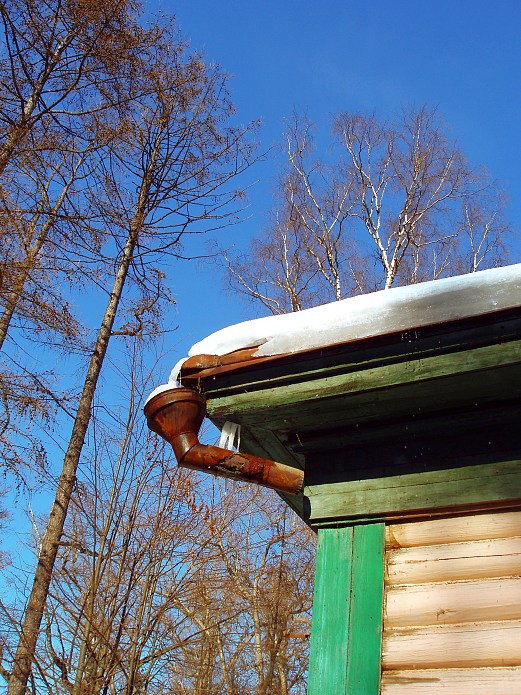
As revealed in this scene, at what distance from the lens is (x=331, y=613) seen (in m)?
2.33

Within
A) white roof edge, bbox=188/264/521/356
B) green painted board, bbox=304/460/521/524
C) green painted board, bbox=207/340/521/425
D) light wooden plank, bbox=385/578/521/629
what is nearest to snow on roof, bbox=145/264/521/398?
white roof edge, bbox=188/264/521/356

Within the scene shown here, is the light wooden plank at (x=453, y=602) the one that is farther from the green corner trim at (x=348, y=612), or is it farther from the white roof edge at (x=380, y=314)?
the white roof edge at (x=380, y=314)

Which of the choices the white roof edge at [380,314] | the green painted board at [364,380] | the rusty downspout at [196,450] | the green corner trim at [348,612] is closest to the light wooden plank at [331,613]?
the green corner trim at [348,612]

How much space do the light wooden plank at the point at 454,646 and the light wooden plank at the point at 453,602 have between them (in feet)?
0.08

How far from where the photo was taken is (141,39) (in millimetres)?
8078

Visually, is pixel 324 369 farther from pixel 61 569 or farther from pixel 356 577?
pixel 61 569

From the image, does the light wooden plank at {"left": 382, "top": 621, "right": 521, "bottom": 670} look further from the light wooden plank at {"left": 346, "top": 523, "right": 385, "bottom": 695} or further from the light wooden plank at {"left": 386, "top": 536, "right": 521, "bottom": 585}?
the light wooden plank at {"left": 386, "top": 536, "right": 521, "bottom": 585}

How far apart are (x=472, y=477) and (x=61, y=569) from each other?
556 centimetres

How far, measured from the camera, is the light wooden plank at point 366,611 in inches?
85.2

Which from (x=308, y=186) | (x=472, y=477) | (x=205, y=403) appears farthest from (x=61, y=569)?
(x=308, y=186)

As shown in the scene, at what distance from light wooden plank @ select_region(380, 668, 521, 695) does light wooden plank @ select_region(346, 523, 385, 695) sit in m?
0.06

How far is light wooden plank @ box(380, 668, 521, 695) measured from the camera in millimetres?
2002

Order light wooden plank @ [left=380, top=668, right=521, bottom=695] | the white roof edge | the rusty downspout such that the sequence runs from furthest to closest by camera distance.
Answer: the rusty downspout → the white roof edge → light wooden plank @ [left=380, top=668, right=521, bottom=695]

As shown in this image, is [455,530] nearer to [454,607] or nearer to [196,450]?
[454,607]
